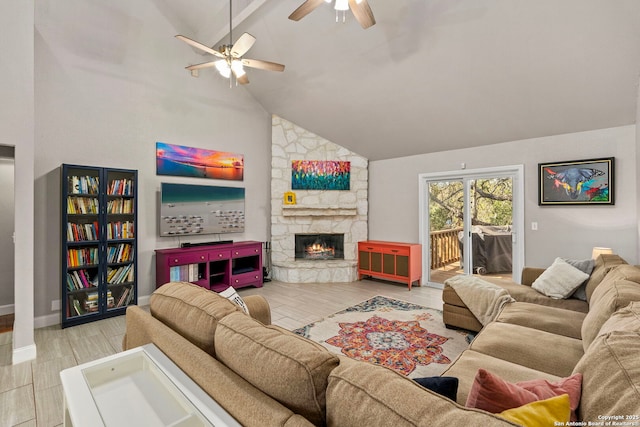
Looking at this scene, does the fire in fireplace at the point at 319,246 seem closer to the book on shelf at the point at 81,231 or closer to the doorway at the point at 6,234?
the book on shelf at the point at 81,231

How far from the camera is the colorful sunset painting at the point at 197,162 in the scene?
4488 mm

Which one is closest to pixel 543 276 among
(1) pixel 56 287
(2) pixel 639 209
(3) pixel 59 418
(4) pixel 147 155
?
(2) pixel 639 209

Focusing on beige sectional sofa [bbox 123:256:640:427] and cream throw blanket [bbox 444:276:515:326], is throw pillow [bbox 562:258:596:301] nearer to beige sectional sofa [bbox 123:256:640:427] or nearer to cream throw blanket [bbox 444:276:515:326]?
cream throw blanket [bbox 444:276:515:326]

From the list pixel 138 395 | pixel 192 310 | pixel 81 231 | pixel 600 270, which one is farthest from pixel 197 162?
pixel 600 270

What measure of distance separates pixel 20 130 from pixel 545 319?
4650mm

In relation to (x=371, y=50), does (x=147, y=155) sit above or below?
below

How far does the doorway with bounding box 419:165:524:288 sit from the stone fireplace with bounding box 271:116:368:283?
1242 mm

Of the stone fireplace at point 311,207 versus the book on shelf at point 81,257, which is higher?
the stone fireplace at point 311,207

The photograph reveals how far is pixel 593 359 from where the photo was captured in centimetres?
112

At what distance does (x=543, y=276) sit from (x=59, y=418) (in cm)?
426

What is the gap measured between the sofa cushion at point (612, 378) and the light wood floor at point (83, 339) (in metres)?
2.75

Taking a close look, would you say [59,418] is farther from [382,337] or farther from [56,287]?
[382,337]

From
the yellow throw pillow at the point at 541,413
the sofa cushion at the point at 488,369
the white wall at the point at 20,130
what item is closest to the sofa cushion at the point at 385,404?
the yellow throw pillow at the point at 541,413

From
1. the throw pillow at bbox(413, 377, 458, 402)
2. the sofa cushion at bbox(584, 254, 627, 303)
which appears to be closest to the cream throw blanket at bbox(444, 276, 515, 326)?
the sofa cushion at bbox(584, 254, 627, 303)
